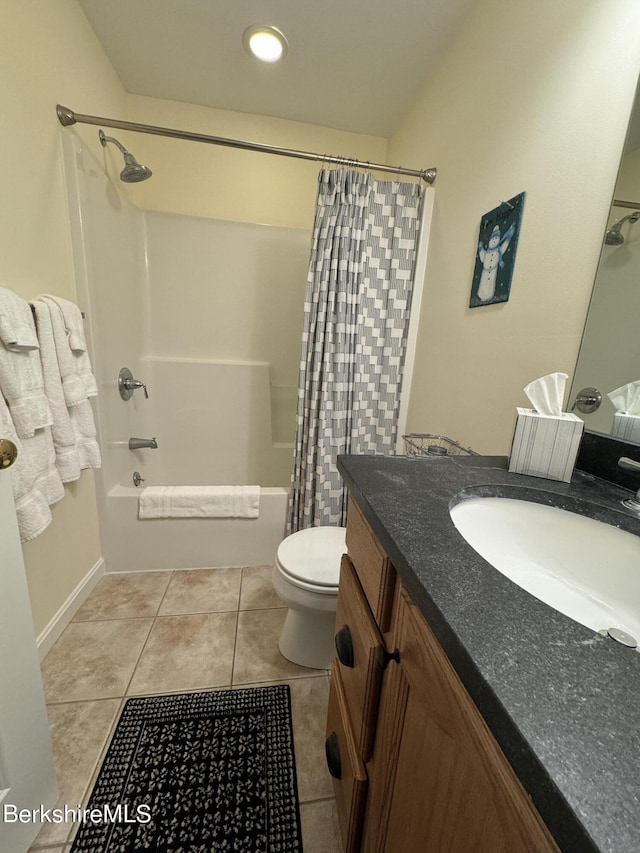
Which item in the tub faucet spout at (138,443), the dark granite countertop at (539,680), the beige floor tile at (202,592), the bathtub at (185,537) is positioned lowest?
the beige floor tile at (202,592)

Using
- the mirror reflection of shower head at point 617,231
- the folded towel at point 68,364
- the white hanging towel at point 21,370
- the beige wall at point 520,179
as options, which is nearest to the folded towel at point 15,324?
the white hanging towel at point 21,370

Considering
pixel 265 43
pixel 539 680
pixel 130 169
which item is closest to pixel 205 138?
pixel 130 169

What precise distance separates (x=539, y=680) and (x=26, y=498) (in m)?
1.24

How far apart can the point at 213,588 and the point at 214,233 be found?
6.70ft

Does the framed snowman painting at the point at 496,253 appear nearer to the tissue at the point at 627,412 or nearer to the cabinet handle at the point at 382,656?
the tissue at the point at 627,412

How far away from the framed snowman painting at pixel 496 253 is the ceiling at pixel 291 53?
34.9 inches

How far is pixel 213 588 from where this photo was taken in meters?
1.63

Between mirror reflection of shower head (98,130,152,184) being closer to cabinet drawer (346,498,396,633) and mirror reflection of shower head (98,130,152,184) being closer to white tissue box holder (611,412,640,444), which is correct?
cabinet drawer (346,498,396,633)

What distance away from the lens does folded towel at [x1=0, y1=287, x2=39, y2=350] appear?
893 millimetres

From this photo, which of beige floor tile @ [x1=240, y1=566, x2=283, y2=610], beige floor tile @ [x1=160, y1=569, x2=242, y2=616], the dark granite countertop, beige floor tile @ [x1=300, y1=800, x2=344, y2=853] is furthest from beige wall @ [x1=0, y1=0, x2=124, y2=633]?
the dark granite countertop

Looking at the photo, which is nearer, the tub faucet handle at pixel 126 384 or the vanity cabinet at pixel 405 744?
the vanity cabinet at pixel 405 744

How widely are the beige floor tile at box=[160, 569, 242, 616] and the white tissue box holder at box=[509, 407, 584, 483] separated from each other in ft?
4.33

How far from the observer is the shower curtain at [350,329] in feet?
4.84

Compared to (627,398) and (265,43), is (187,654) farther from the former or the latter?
(265,43)
